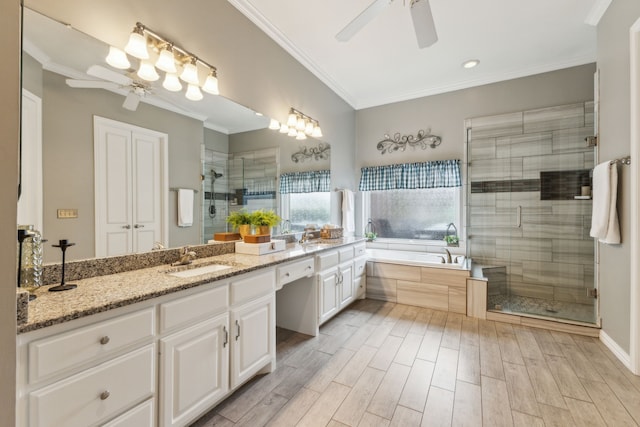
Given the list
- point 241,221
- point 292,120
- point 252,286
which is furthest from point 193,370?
point 292,120

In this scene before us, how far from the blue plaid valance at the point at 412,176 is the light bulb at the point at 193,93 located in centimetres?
285

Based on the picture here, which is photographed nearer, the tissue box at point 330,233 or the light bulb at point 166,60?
the light bulb at point 166,60

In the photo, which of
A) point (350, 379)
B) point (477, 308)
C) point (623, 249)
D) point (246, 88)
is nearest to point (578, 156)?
point (623, 249)

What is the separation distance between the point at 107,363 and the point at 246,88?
7.21 feet

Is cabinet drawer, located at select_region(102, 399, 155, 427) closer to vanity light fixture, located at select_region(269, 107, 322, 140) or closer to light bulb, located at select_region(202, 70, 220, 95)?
light bulb, located at select_region(202, 70, 220, 95)

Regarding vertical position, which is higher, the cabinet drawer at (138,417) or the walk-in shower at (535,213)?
the walk-in shower at (535,213)

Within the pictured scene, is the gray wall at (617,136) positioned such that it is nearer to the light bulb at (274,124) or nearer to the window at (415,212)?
the window at (415,212)

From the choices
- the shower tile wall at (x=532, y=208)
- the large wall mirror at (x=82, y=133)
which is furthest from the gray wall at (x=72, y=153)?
the shower tile wall at (x=532, y=208)

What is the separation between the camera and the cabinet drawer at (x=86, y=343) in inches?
36.6

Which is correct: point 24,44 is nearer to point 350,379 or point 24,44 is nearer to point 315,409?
point 315,409

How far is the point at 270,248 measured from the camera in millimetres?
2375

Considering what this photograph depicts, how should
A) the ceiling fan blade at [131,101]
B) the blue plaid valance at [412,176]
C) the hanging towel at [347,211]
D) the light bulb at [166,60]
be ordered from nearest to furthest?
the ceiling fan blade at [131,101] → the light bulb at [166,60] → the blue plaid valance at [412,176] → the hanging towel at [347,211]

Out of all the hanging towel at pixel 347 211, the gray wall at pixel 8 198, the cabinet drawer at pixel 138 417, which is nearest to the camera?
the gray wall at pixel 8 198

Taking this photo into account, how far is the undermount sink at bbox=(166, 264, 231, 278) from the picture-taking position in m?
1.69
